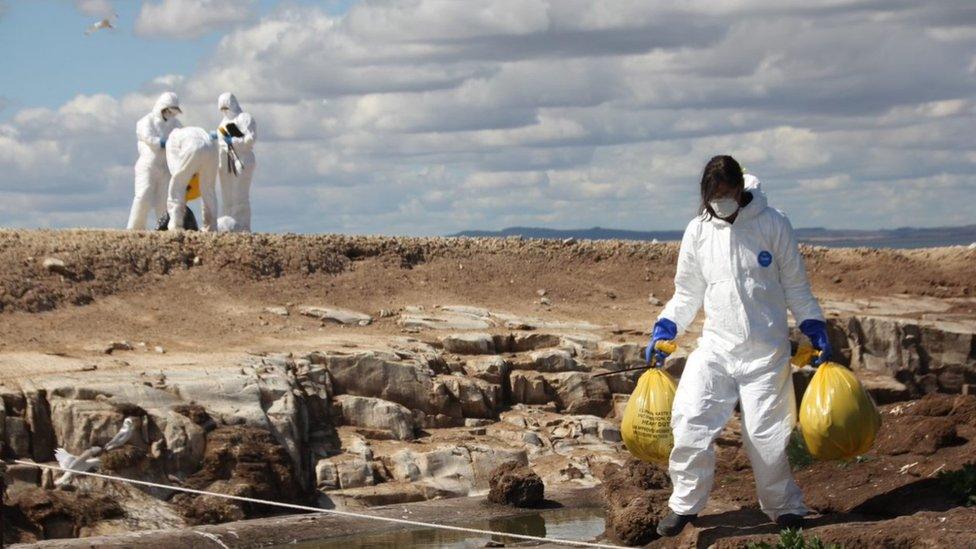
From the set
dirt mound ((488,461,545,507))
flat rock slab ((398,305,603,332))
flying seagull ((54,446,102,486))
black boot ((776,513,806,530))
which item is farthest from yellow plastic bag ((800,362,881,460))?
flat rock slab ((398,305,603,332))

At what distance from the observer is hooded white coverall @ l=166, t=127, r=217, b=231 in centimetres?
2011

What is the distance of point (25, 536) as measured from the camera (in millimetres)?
11008

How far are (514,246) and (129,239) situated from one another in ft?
16.5

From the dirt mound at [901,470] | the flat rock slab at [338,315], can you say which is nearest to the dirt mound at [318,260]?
the flat rock slab at [338,315]

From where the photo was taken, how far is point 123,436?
12227mm

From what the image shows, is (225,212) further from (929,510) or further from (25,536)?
(929,510)

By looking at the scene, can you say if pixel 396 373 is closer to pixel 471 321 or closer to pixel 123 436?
pixel 471 321

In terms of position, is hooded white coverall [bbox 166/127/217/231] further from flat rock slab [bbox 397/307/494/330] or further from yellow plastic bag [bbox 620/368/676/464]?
yellow plastic bag [bbox 620/368/676/464]

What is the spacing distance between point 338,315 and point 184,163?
4159mm

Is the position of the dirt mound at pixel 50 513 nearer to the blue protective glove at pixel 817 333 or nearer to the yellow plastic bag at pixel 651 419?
the yellow plastic bag at pixel 651 419

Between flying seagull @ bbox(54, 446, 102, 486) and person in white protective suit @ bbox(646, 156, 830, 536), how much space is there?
5.09m

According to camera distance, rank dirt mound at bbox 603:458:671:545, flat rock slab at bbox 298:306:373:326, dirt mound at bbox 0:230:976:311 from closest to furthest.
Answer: dirt mound at bbox 603:458:671:545 < dirt mound at bbox 0:230:976:311 < flat rock slab at bbox 298:306:373:326

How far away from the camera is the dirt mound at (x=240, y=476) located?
12.1m

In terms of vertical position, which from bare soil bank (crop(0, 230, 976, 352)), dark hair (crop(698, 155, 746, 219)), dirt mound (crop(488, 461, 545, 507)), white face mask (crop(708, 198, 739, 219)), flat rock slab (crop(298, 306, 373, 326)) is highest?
dark hair (crop(698, 155, 746, 219))
